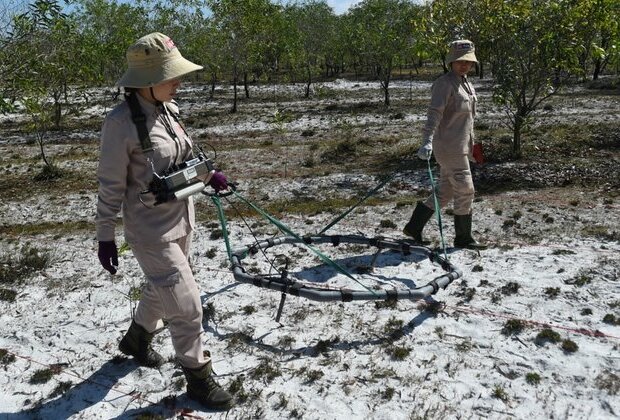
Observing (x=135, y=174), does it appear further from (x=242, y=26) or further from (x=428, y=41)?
(x=242, y=26)

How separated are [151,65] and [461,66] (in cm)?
380

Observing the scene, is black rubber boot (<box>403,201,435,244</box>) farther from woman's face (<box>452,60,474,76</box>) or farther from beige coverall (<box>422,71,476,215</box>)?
woman's face (<box>452,60,474,76</box>)

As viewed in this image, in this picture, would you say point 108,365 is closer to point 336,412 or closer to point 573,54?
point 336,412

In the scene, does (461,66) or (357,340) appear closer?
(357,340)

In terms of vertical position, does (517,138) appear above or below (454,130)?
below

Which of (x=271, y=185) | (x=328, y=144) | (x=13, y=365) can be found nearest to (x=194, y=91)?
(x=328, y=144)

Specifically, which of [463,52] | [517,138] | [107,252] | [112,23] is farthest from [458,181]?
[112,23]

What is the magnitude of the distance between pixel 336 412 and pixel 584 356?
2.02 metres

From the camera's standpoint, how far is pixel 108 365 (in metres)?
4.49

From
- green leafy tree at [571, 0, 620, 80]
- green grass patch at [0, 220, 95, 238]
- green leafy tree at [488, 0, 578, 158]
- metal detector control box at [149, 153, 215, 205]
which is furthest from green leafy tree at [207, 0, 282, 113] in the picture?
metal detector control box at [149, 153, 215, 205]

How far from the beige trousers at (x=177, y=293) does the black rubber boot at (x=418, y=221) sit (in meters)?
3.67

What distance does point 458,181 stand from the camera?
20.9 ft

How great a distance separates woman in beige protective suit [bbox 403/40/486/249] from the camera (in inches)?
241

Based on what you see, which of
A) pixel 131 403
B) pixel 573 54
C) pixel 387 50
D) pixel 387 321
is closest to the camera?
pixel 131 403
